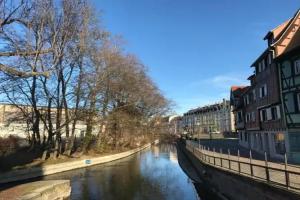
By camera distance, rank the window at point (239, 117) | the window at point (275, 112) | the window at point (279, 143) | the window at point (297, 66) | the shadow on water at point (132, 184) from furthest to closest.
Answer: the window at point (239, 117)
the window at point (275, 112)
the window at point (279, 143)
the window at point (297, 66)
the shadow on water at point (132, 184)

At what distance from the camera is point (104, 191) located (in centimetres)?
2458

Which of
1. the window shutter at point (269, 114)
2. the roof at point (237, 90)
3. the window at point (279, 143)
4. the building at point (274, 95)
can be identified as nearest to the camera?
the building at point (274, 95)

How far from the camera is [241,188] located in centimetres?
1631

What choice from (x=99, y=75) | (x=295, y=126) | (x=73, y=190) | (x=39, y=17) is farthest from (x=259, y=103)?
(x=39, y=17)

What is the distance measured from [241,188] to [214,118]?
125 metres

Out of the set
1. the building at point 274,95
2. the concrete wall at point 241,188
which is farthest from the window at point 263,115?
the concrete wall at point 241,188

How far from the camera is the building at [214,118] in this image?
408ft

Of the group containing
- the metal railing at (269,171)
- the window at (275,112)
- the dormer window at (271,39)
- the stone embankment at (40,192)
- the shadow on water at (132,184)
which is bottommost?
the shadow on water at (132,184)

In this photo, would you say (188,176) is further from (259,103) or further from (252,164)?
(252,164)

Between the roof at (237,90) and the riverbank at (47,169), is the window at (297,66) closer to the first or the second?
the roof at (237,90)

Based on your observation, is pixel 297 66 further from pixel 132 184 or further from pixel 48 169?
pixel 48 169

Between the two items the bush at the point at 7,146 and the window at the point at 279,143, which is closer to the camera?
the window at the point at 279,143

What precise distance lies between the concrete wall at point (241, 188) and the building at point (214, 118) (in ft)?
303

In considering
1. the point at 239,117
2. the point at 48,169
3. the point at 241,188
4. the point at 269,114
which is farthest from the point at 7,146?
the point at 239,117
